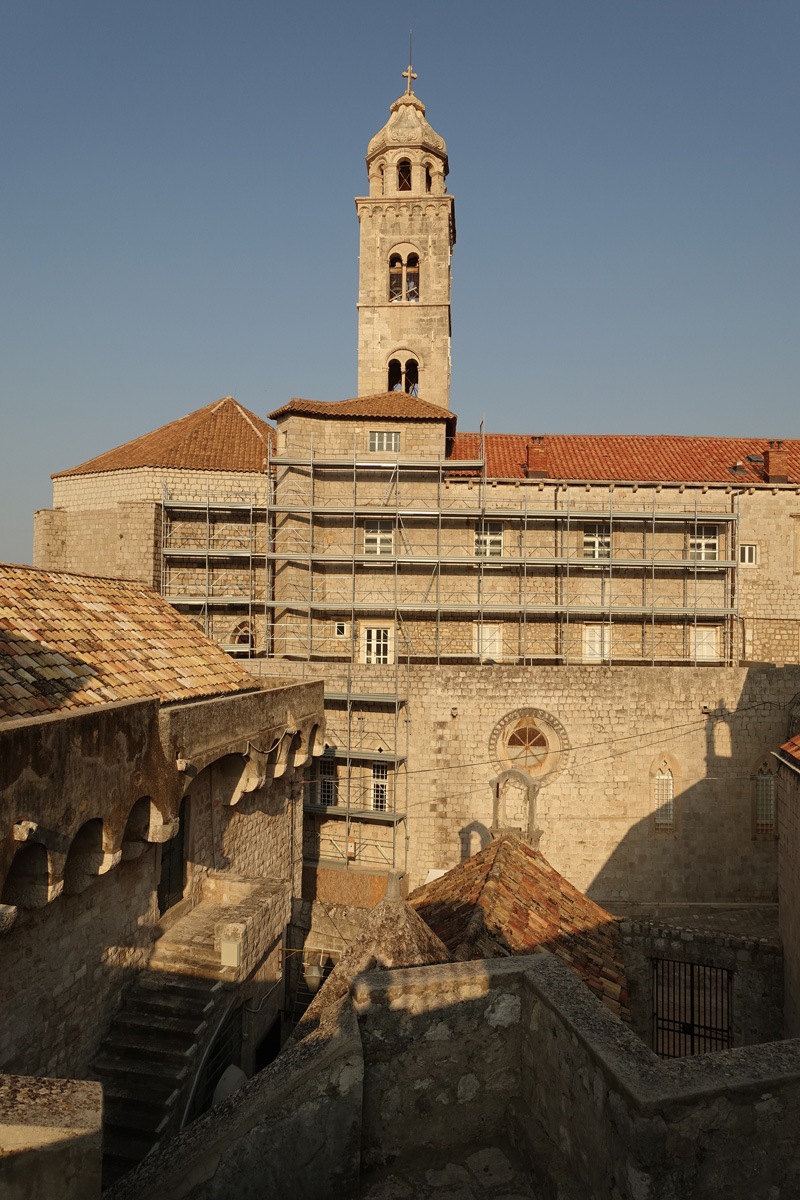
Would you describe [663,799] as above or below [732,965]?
above

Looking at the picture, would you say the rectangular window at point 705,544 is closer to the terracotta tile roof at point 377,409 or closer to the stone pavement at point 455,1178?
the terracotta tile roof at point 377,409

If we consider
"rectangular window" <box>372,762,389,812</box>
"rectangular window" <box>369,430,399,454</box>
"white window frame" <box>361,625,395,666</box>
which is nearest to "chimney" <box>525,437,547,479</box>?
"rectangular window" <box>369,430,399,454</box>

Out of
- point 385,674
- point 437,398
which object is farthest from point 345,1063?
point 437,398

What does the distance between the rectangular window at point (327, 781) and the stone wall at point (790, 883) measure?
1082 cm

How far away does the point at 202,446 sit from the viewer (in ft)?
81.3

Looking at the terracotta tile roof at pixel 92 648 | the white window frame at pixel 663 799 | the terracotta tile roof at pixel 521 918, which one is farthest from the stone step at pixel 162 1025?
the white window frame at pixel 663 799

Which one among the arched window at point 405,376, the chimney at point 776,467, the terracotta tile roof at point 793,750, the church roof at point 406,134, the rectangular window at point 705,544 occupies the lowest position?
the terracotta tile roof at point 793,750

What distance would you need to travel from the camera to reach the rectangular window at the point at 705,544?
23.3 meters

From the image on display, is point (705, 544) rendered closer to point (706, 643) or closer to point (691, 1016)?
point (706, 643)

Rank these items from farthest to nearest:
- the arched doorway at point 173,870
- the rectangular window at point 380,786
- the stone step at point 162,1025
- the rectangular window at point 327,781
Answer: the rectangular window at point 327,781
the rectangular window at point 380,786
the arched doorway at point 173,870
the stone step at point 162,1025

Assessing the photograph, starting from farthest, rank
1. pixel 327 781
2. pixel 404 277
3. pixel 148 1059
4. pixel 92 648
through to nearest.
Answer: pixel 404 277 < pixel 327 781 < pixel 92 648 < pixel 148 1059

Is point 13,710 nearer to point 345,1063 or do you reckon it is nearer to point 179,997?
point 179,997

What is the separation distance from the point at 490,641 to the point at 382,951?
1858 centimetres

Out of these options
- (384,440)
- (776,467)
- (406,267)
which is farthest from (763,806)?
(406,267)
